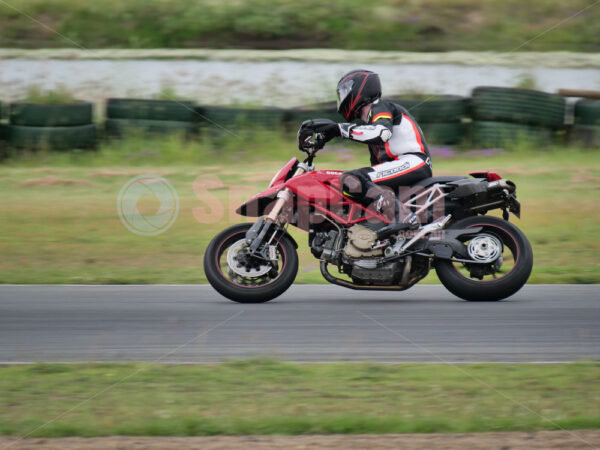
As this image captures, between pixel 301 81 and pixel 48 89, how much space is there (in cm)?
535

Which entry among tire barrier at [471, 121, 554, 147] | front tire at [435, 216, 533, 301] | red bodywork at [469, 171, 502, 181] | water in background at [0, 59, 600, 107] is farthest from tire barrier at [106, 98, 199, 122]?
front tire at [435, 216, 533, 301]

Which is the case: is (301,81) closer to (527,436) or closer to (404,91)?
(404,91)

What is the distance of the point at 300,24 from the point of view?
76.1 feet

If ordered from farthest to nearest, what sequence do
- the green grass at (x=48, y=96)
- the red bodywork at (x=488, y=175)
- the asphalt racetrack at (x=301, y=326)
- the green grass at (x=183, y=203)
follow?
the green grass at (x=48, y=96) < the green grass at (x=183, y=203) < the red bodywork at (x=488, y=175) < the asphalt racetrack at (x=301, y=326)

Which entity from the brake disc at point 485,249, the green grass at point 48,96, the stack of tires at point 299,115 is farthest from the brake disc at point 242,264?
the green grass at point 48,96

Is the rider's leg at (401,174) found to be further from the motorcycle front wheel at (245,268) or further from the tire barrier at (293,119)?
the tire barrier at (293,119)

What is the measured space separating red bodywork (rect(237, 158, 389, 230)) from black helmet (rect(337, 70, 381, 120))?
613 millimetres

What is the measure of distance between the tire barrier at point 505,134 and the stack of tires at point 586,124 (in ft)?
1.50

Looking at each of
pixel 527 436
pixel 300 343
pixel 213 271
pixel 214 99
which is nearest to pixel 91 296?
pixel 213 271

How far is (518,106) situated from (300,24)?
9361 millimetres

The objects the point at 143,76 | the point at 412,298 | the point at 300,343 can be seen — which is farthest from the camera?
the point at 143,76

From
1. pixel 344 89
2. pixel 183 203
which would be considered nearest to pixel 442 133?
pixel 183 203

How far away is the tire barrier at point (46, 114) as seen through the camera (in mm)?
15188

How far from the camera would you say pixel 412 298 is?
24.3 ft
